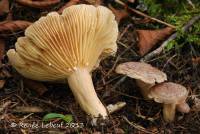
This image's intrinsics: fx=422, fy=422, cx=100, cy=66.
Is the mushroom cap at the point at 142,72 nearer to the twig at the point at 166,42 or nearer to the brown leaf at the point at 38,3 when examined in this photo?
the twig at the point at 166,42

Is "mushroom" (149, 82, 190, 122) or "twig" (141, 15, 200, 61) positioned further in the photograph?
"twig" (141, 15, 200, 61)

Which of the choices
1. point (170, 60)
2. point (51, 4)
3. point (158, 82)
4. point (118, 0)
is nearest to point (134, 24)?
point (118, 0)

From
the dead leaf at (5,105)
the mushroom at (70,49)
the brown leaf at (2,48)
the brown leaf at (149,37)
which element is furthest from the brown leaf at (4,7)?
the brown leaf at (149,37)

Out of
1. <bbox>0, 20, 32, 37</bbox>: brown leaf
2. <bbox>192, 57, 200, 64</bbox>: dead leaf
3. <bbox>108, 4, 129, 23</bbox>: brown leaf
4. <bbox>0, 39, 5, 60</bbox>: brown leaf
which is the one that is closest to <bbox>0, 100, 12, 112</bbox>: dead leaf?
<bbox>0, 39, 5, 60</bbox>: brown leaf

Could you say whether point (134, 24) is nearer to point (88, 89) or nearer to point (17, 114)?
point (88, 89)

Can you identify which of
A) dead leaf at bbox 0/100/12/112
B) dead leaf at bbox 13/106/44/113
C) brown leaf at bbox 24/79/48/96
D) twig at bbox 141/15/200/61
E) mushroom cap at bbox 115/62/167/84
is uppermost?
twig at bbox 141/15/200/61

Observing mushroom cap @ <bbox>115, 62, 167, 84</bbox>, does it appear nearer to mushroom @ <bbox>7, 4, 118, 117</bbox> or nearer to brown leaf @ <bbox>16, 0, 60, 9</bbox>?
mushroom @ <bbox>7, 4, 118, 117</bbox>

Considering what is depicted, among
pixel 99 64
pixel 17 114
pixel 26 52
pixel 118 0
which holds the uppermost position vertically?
pixel 118 0
